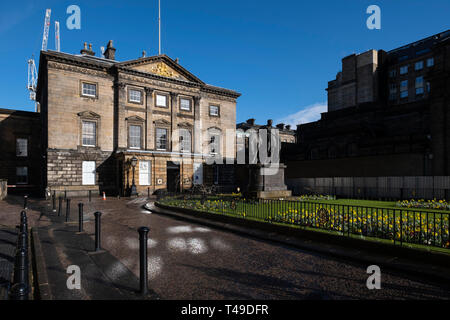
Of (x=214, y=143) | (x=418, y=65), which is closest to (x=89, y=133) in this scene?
(x=214, y=143)

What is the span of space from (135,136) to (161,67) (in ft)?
29.2

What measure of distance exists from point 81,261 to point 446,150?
2673 centimetres

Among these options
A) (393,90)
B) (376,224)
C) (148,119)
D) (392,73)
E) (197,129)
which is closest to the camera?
(376,224)

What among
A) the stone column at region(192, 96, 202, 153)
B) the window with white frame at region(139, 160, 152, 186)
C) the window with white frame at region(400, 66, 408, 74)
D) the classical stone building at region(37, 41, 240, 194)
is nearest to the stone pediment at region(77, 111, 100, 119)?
the classical stone building at region(37, 41, 240, 194)

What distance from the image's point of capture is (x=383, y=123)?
1293 inches

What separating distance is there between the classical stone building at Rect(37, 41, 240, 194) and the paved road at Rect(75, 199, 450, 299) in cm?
1936

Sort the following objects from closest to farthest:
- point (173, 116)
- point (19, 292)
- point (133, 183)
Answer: point (19, 292) → point (133, 183) → point (173, 116)

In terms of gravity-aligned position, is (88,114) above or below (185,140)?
above

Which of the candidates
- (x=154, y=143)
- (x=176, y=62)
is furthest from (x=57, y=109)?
(x=176, y=62)

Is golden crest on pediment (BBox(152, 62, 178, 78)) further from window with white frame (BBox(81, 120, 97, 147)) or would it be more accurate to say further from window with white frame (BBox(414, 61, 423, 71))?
window with white frame (BBox(414, 61, 423, 71))

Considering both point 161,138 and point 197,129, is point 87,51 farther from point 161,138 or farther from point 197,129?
point 197,129

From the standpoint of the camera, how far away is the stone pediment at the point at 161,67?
28155 mm

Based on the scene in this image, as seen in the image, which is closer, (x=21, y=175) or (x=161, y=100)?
(x=161, y=100)

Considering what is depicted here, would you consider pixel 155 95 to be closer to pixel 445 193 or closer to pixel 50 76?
pixel 50 76
